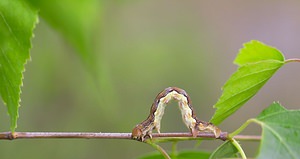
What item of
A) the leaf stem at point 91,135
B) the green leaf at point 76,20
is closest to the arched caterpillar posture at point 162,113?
the leaf stem at point 91,135

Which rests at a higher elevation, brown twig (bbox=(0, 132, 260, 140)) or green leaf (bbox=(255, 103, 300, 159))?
brown twig (bbox=(0, 132, 260, 140))

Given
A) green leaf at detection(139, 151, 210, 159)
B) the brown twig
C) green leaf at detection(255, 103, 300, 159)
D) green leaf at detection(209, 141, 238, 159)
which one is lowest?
green leaf at detection(139, 151, 210, 159)

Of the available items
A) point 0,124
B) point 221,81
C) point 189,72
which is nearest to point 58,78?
point 0,124

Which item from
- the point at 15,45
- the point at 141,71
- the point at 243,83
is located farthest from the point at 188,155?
the point at 141,71

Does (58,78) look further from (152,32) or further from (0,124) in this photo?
(152,32)

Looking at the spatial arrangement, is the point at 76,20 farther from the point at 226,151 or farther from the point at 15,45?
the point at 226,151

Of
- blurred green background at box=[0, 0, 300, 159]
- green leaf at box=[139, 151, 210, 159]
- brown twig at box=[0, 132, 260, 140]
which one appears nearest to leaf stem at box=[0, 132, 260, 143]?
brown twig at box=[0, 132, 260, 140]

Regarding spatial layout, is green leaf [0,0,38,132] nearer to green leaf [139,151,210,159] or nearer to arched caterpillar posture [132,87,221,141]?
arched caterpillar posture [132,87,221,141]
